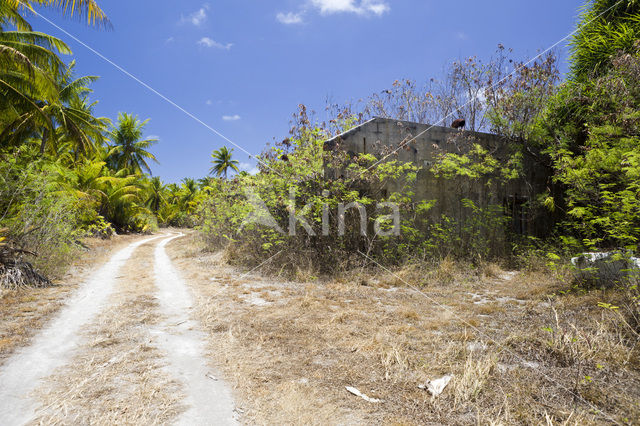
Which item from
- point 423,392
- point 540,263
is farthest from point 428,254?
point 423,392

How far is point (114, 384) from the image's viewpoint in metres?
2.70

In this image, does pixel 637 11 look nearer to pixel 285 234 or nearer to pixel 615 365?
pixel 615 365

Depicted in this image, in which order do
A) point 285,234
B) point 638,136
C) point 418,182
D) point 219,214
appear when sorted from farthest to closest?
point 219,214 < point 418,182 < point 285,234 < point 638,136

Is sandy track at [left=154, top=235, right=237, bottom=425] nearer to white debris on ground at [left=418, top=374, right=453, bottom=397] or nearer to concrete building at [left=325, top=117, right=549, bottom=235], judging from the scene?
white debris on ground at [left=418, top=374, right=453, bottom=397]

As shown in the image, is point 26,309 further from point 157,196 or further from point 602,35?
point 157,196

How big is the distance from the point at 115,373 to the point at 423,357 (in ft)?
9.38

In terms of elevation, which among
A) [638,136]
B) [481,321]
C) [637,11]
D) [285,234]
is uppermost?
[637,11]

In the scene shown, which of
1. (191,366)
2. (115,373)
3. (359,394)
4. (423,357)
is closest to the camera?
(359,394)

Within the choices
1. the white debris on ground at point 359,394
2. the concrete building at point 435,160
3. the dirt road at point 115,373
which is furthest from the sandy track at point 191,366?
the concrete building at point 435,160

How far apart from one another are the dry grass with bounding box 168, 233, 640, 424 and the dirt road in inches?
11.8

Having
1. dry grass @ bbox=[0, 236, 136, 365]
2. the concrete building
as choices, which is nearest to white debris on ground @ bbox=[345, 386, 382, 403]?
dry grass @ bbox=[0, 236, 136, 365]

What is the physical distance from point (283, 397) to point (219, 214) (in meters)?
10.3

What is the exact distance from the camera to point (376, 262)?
8.25 m

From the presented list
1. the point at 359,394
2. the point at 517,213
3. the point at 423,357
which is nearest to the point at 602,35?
the point at 517,213
